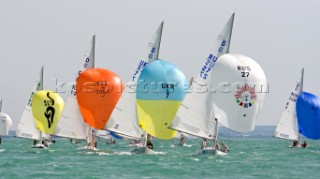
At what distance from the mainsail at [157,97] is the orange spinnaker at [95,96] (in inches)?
134

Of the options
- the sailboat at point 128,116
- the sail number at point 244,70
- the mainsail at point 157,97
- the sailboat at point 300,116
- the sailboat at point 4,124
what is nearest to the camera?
the sail number at point 244,70

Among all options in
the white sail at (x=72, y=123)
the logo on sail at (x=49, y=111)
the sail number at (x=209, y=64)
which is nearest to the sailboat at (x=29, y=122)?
the logo on sail at (x=49, y=111)

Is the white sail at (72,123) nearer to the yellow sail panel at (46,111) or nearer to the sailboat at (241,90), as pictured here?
the yellow sail panel at (46,111)

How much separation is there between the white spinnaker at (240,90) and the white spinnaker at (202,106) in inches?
64.0

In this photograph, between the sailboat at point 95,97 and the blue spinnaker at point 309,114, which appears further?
the blue spinnaker at point 309,114

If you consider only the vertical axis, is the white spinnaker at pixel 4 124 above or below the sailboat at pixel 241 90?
below

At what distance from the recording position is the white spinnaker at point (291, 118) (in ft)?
226

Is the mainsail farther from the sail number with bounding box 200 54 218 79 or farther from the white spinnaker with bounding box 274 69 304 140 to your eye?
the white spinnaker with bounding box 274 69 304 140

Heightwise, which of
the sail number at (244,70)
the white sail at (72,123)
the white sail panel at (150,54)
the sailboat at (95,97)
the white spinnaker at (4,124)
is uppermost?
the white sail panel at (150,54)

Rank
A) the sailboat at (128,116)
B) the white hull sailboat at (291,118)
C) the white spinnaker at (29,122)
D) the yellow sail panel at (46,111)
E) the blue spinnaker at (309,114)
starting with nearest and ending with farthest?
the sailboat at (128,116)
the yellow sail panel at (46,111)
the white spinnaker at (29,122)
the blue spinnaker at (309,114)
the white hull sailboat at (291,118)

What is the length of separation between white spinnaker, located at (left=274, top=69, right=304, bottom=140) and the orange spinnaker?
26275 millimetres

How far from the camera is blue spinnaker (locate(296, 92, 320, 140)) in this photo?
66.4 metres

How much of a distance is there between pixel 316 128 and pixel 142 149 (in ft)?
88.3

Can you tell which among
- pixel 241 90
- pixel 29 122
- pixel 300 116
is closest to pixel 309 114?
pixel 300 116
